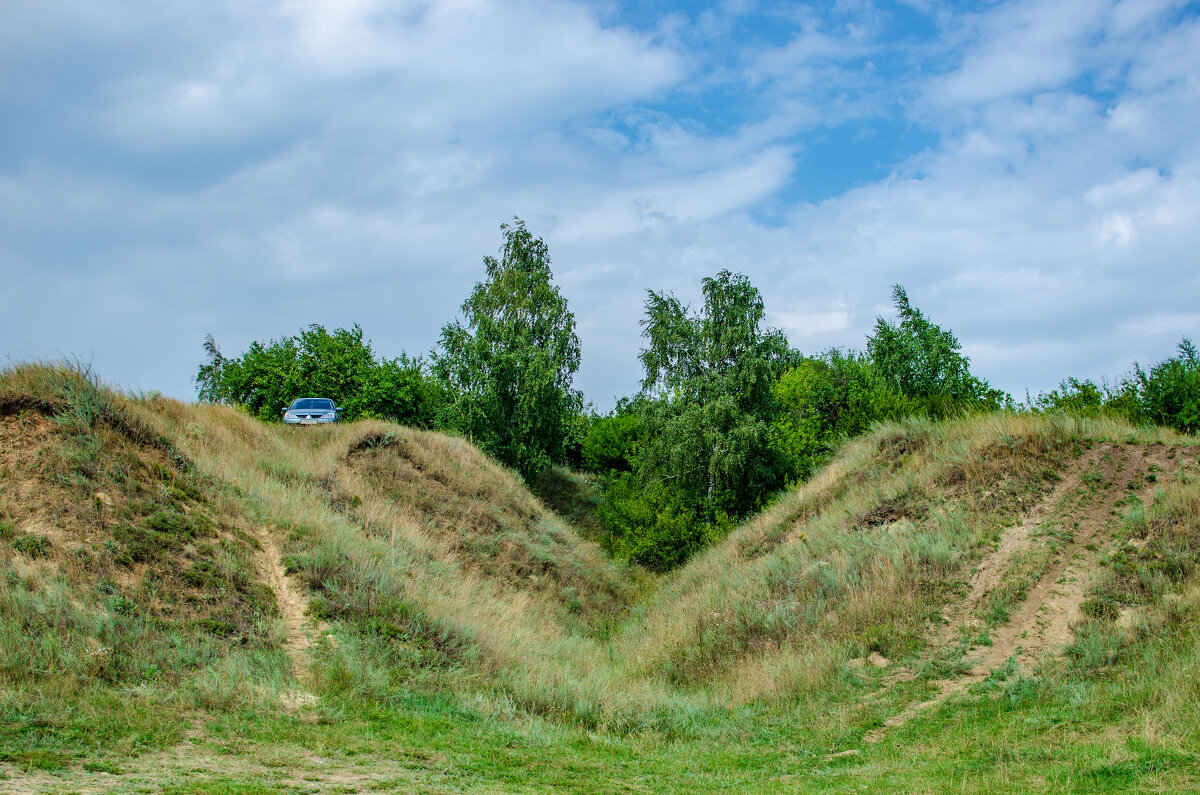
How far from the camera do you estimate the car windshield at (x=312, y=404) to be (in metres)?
33.6

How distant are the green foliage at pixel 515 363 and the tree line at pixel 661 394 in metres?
0.09

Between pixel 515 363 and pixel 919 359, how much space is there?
91.8 feet

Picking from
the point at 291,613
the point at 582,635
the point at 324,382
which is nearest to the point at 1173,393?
the point at 582,635

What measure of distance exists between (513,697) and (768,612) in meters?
6.89

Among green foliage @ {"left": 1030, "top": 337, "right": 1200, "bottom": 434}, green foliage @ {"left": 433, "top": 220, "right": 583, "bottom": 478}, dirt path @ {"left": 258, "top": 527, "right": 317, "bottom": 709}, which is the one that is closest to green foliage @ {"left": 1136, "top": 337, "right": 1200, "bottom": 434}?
green foliage @ {"left": 1030, "top": 337, "right": 1200, "bottom": 434}

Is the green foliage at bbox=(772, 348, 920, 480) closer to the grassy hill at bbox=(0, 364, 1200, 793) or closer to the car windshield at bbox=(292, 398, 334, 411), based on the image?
the grassy hill at bbox=(0, 364, 1200, 793)

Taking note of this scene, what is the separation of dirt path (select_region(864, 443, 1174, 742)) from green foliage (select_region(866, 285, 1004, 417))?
3126cm

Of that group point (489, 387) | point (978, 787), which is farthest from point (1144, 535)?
point (489, 387)

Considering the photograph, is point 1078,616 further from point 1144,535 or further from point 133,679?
point 133,679

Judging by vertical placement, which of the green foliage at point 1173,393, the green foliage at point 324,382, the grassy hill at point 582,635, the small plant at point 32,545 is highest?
the green foliage at point 324,382

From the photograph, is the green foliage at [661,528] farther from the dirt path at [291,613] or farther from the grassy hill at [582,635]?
the dirt path at [291,613]

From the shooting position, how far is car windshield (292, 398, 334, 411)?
33594mm

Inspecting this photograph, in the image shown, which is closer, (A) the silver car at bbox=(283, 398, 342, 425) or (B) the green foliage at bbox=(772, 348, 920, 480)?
(A) the silver car at bbox=(283, 398, 342, 425)

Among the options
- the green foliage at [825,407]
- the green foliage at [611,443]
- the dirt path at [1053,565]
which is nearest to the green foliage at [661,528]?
the green foliage at [825,407]
